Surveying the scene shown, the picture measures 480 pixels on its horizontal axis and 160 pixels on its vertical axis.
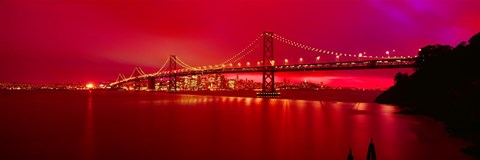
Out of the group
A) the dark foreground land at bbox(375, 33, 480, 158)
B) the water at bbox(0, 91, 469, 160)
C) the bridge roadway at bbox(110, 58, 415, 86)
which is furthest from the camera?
the bridge roadway at bbox(110, 58, 415, 86)

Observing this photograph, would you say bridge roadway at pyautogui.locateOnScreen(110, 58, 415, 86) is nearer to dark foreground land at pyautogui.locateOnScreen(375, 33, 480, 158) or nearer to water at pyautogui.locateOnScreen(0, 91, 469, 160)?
dark foreground land at pyautogui.locateOnScreen(375, 33, 480, 158)

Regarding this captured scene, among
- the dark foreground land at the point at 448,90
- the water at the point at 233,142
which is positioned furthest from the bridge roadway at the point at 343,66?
the water at the point at 233,142

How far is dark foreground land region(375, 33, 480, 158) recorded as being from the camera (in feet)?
40.6

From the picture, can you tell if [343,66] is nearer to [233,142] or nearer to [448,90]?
[448,90]

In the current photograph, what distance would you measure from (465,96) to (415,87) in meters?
14.2

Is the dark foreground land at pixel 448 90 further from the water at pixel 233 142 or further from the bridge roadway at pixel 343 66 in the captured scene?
the bridge roadway at pixel 343 66

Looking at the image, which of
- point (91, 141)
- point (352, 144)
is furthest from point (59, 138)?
point (352, 144)

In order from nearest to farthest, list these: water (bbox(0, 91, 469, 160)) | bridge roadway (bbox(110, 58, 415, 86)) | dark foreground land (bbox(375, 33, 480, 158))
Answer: water (bbox(0, 91, 469, 160)) < dark foreground land (bbox(375, 33, 480, 158)) < bridge roadway (bbox(110, 58, 415, 86))

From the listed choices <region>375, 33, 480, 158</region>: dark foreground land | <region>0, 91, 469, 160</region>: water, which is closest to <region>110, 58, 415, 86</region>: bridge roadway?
<region>375, 33, 480, 158</region>: dark foreground land

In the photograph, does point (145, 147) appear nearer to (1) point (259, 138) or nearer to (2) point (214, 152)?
(2) point (214, 152)

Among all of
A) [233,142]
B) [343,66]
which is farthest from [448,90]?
[343,66]

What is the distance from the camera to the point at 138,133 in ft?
47.1

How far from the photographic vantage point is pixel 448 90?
65.7 ft

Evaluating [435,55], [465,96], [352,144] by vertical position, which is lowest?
[352,144]
